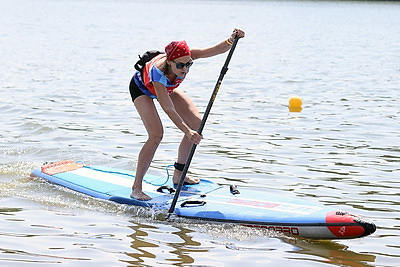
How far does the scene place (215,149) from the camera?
452 inches

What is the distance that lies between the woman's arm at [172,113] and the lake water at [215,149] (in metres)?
0.91

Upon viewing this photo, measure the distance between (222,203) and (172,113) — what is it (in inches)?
44.2

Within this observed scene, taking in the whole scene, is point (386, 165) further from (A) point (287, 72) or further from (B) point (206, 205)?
(A) point (287, 72)

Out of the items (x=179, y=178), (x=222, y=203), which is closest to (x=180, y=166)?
(x=179, y=178)

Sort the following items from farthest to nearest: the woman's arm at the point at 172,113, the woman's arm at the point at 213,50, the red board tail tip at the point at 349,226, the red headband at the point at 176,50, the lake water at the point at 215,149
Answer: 1. the woman's arm at the point at 213,50
2. the red headband at the point at 176,50
3. the woman's arm at the point at 172,113
4. the lake water at the point at 215,149
5. the red board tail tip at the point at 349,226

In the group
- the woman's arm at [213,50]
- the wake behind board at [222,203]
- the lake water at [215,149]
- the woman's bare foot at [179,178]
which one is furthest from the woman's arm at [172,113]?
the woman's bare foot at [179,178]

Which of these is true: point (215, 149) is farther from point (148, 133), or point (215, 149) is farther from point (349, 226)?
point (349, 226)

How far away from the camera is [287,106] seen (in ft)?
52.1

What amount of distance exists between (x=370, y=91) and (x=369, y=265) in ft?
39.8

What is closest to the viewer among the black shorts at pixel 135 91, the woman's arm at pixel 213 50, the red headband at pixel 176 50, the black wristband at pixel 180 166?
the red headband at pixel 176 50

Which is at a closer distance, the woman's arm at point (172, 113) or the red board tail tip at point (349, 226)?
the red board tail tip at point (349, 226)

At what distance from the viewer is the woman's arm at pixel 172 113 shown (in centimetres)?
743

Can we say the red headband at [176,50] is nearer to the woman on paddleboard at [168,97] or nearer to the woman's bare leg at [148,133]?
the woman on paddleboard at [168,97]

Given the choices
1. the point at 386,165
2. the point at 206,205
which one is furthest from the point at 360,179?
the point at 206,205
